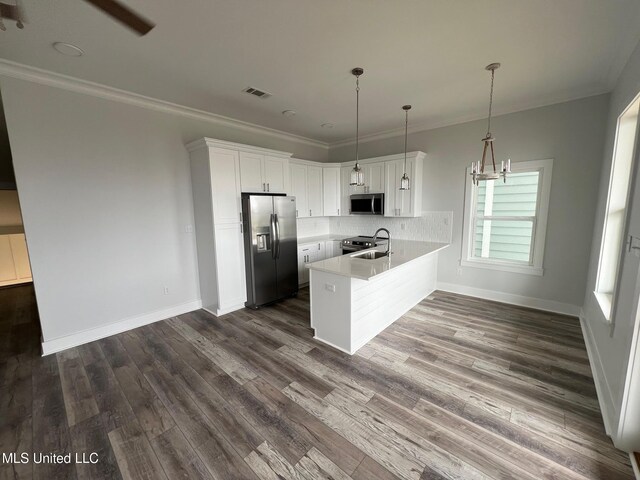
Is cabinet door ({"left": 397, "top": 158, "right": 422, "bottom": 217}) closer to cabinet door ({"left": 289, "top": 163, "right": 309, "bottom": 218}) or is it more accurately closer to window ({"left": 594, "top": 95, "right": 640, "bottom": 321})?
cabinet door ({"left": 289, "top": 163, "right": 309, "bottom": 218})

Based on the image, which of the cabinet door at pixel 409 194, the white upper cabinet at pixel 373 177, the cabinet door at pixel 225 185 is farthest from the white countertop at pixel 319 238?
the cabinet door at pixel 225 185

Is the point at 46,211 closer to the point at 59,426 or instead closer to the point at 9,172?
the point at 59,426

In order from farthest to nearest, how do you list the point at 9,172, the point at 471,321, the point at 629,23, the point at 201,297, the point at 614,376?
the point at 9,172
the point at 201,297
the point at 471,321
the point at 629,23
the point at 614,376

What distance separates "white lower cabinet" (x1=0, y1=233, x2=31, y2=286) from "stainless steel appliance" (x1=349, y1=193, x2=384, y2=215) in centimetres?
754

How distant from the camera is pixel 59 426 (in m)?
1.89

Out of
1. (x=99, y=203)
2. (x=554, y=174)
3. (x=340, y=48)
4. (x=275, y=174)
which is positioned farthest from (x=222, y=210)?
(x=554, y=174)

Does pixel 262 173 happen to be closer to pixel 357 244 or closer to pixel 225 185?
pixel 225 185

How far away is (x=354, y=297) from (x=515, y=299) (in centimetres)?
290

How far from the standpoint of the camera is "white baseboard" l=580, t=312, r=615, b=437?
1.81 m

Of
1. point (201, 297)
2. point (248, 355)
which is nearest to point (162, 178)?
point (201, 297)

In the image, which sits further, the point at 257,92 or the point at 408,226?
the point at 408,226

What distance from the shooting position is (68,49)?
2.22 metres

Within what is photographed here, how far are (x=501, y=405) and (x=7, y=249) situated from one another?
9.43m

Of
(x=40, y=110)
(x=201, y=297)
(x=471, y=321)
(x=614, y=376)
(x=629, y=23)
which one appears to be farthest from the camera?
(x=201, y=297)
